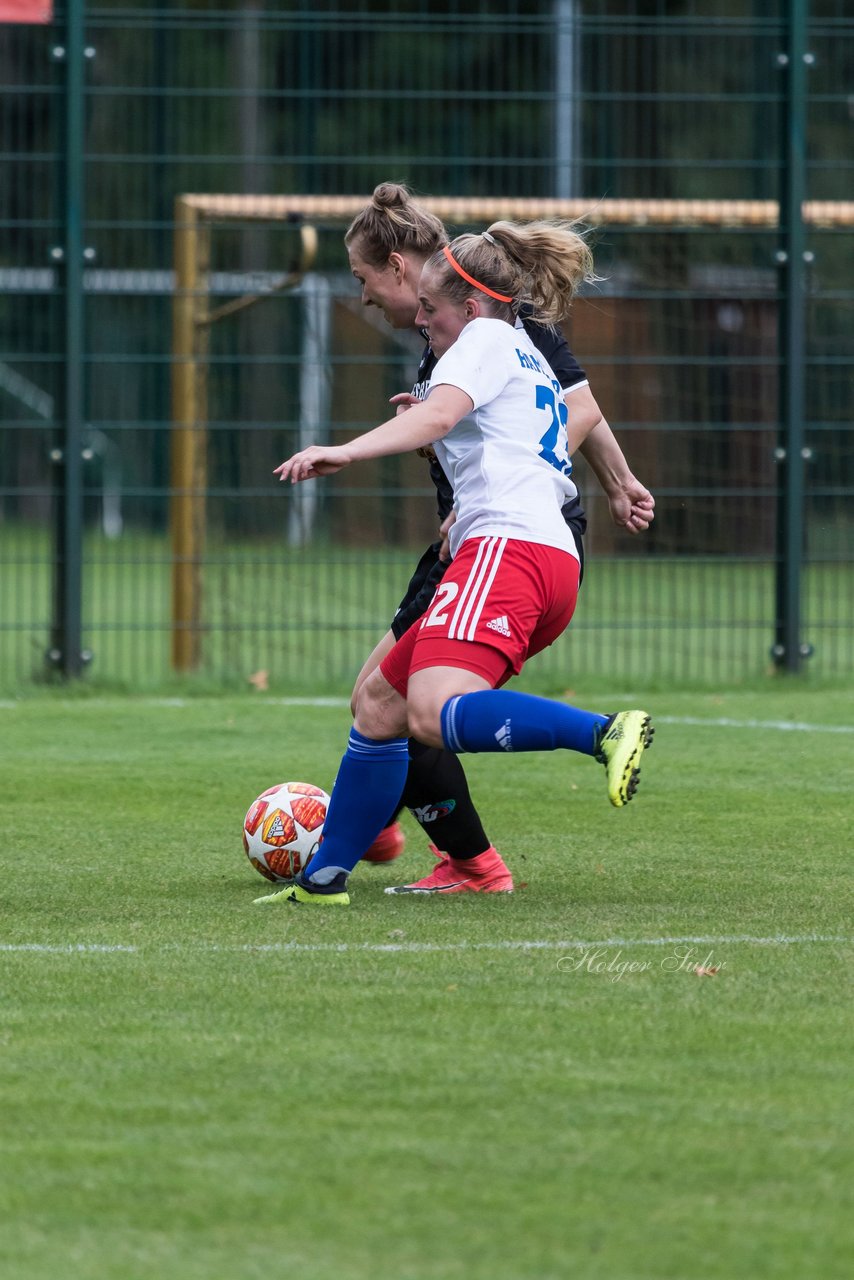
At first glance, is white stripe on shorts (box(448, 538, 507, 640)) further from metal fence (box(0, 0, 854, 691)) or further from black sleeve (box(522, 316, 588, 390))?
metal fence (box(0, 0, 854, 691))

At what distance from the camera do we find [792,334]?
36.1 ft

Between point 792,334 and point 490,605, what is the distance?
21.5 ft

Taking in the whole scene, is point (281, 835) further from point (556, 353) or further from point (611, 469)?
point (556, 353)

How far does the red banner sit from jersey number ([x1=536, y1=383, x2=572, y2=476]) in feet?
19.9

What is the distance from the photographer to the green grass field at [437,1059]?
2.75 meters

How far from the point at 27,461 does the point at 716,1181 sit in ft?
72.0

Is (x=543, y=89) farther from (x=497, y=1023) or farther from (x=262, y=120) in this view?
(x=497, y=1023)

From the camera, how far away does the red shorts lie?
4.87 meters

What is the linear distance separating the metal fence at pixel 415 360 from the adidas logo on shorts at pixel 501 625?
16.9 feet

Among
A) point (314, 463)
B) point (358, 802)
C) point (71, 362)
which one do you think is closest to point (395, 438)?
point (314, 463)

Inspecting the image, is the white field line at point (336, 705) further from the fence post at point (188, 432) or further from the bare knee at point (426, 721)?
the bare knee at point (426, 721)

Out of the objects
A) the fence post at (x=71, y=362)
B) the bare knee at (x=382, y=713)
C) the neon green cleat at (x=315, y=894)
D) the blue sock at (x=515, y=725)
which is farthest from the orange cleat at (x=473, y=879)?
the fence post at (x=71, y=362)

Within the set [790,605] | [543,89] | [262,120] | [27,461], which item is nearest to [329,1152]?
[790,605]

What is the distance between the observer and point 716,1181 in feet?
9.71
